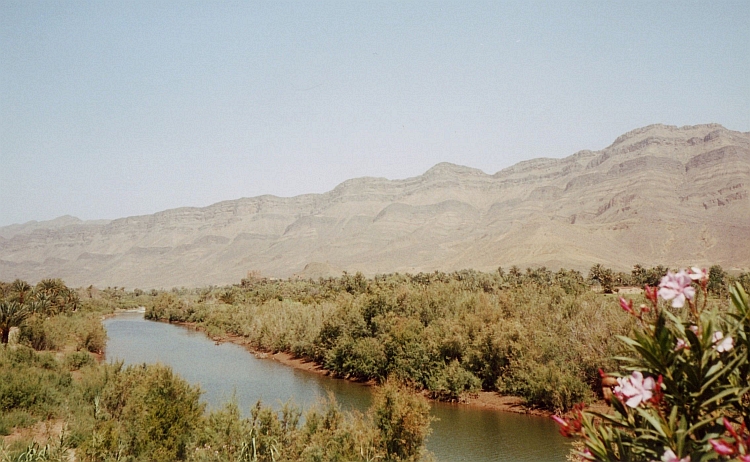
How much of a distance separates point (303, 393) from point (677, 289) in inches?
1331

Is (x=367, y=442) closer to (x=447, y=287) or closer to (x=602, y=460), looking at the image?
(x=602, y=460)

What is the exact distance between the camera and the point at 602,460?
3826mm

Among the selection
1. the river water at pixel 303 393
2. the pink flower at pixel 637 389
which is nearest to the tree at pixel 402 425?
the river water at pixel 303 393

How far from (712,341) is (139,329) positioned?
76600mm

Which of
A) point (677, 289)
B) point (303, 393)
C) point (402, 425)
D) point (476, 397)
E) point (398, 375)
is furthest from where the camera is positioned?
point (398, 375)

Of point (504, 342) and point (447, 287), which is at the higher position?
point (447, 287)

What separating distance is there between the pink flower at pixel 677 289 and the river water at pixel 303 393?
1745 cm

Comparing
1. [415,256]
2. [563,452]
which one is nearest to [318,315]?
[563,452]

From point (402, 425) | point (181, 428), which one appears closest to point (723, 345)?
point (402, 425)

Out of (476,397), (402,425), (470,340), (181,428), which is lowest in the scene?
(476,397)

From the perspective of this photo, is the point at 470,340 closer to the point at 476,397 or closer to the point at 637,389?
the point at 476,397

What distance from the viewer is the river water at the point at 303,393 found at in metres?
23.2

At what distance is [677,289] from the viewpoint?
349cm

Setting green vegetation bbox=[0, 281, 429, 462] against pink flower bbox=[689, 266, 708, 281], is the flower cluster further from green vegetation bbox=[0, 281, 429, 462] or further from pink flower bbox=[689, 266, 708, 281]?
green vegetation bbox=[0, 281, 429, 462]
